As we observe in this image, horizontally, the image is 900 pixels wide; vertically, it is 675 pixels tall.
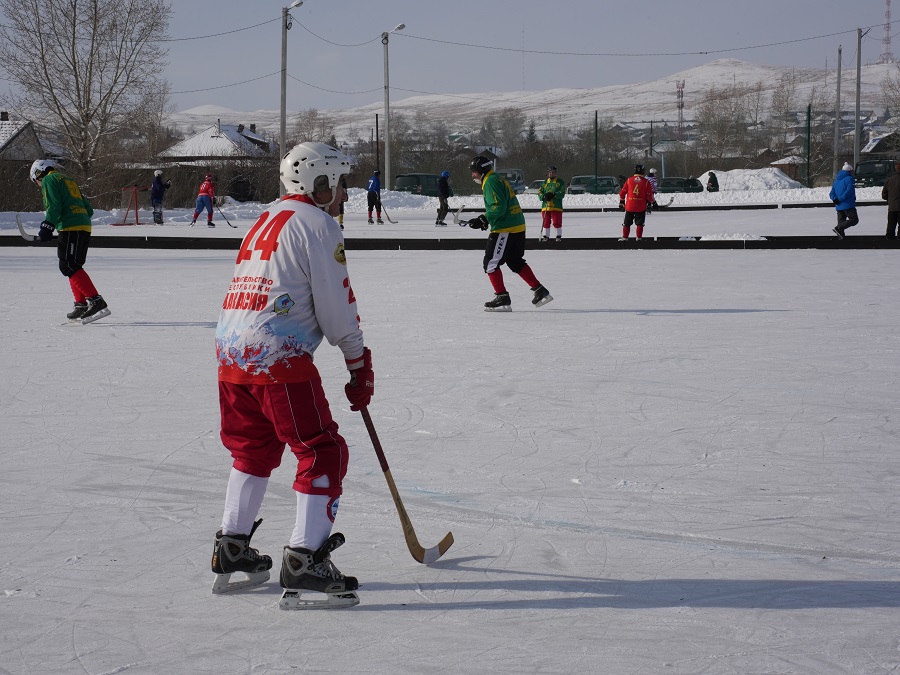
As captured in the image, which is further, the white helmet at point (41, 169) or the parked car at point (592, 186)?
the parked car at point (592, 186)

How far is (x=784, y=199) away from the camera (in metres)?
35.4

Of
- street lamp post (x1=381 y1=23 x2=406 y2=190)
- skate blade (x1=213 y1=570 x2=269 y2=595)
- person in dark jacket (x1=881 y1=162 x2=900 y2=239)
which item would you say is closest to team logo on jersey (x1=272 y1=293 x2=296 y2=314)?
skate blade (x1=213 y1=570 x2=269 y2=595)

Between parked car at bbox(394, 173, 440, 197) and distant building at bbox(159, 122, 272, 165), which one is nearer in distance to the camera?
parked car at bbox(394, 173, 440, 197)

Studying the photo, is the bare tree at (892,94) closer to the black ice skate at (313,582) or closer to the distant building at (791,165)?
the distant building at (791,165)

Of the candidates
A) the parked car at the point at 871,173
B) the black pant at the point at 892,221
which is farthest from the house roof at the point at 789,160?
the black pant at the point at 892,221

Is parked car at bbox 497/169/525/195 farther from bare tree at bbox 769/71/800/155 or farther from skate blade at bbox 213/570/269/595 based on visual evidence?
skate blade at bbox 213/570/269/595

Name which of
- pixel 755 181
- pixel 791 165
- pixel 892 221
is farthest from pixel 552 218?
pixel 791 165

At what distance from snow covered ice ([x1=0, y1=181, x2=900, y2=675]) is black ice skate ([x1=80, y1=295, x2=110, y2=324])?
0.44m

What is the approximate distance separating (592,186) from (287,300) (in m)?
44.8

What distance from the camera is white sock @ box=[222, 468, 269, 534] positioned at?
302 cm

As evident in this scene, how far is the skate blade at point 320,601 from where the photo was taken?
293 cm

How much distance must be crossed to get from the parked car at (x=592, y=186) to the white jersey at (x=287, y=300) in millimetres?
44076

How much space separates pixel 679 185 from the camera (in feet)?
141

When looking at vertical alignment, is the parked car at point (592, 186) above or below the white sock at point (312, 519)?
above
